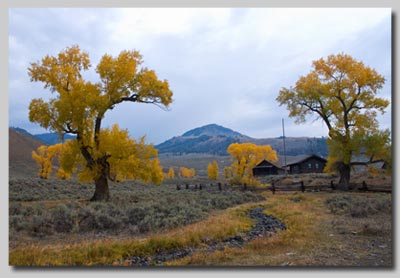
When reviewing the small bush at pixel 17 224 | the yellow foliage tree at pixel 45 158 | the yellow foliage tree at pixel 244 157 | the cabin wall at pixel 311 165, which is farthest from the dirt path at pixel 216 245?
the cabin wall at pixel 311 165

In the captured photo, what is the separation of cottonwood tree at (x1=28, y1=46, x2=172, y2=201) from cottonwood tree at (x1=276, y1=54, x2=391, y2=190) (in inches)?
445

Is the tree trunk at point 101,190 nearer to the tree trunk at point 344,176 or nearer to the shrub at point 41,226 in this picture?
the shrub at point 41,226

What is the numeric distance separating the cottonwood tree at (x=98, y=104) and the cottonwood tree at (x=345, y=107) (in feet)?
37.1

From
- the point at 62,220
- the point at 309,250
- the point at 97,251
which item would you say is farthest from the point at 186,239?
the point at 62,220

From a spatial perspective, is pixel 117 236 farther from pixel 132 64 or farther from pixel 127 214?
pixel 132 64

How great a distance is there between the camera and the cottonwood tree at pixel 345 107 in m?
19.3

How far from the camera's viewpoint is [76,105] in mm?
14844

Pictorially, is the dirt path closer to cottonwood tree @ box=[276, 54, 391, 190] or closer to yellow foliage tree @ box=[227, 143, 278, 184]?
cottonwood tree @ box=[276, 54, 391, 190]

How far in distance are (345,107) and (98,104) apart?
16.2m

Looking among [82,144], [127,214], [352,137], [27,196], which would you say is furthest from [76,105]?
[352,137]

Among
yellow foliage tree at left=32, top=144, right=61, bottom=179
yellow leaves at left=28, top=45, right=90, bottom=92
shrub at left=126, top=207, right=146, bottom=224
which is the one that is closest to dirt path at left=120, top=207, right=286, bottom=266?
shrub at left=126, top=207, right=146, bottom=224

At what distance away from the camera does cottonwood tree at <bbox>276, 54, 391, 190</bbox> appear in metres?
19.3

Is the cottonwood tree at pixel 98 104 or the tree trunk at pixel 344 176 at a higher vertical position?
the cottonwood tree at pixel 98 104

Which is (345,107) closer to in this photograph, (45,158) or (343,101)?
(343,101)
